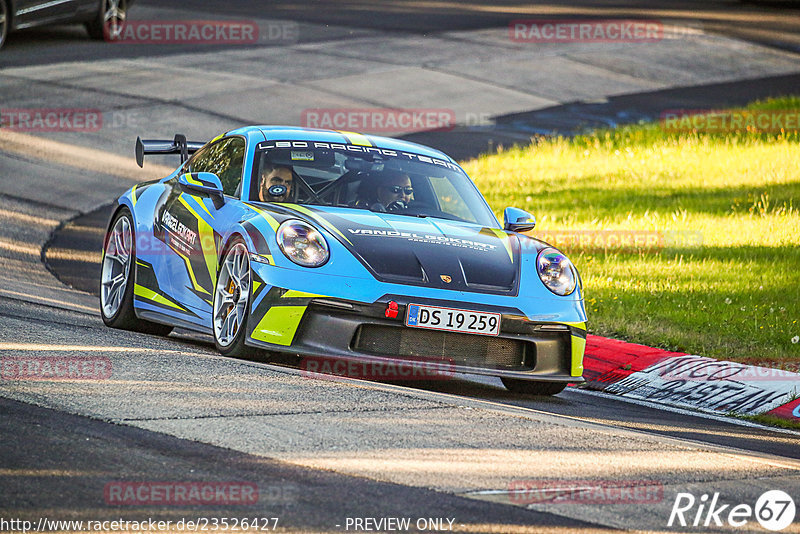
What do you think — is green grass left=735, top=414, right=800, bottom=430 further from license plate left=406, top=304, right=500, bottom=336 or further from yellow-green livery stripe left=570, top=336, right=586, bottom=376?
license plate left=406, top=304, right=500, bottom=336

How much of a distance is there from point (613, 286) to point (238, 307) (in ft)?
15.6

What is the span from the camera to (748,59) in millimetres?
27797

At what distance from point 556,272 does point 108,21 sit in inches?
700

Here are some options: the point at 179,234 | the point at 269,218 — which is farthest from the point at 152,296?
the point at 269,218

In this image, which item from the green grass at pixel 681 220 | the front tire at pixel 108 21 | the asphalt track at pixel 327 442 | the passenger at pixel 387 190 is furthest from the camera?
the front tire at pixel 108 21

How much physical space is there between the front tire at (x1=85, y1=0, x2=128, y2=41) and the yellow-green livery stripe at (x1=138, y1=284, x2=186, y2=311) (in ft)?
50.3

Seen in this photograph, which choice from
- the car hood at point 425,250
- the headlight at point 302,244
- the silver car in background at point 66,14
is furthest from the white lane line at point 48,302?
the silver car in background at point 66,14

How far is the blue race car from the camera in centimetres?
709

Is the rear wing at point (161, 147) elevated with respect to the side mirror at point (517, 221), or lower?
elevated

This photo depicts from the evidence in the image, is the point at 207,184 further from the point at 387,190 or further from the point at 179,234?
the point at 387,190

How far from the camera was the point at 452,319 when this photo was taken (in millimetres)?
7117

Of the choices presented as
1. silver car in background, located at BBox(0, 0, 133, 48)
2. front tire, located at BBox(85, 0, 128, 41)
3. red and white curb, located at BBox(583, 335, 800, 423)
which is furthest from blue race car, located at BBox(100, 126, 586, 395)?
front tire, located at BBox(85, 0, 128, 41)

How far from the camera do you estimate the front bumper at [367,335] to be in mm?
7043

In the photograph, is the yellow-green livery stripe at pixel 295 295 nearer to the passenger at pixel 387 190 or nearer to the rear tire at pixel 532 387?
the passenger at pixel 387 190
